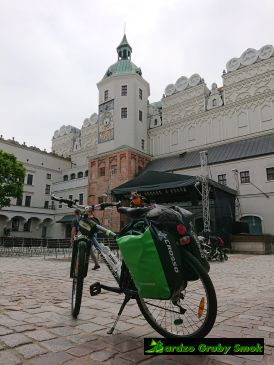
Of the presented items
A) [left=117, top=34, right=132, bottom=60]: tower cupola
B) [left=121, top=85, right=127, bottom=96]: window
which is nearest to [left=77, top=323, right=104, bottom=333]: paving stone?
[left=121, top=85, right=127, bottom=96]: window

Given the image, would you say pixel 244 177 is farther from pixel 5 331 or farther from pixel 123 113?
pixel 5 331

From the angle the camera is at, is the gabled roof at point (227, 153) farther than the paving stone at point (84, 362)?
Yes

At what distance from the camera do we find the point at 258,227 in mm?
24281

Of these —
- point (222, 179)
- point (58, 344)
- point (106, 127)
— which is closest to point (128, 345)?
point (58, 344)

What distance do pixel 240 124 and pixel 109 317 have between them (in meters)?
29.2

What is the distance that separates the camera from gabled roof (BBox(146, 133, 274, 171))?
25906 millimetres

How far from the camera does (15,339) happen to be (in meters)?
2.60

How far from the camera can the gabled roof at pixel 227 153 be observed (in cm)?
2591

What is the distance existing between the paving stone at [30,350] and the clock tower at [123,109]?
1271 inches

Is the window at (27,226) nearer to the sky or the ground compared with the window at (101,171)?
nearer to the ground

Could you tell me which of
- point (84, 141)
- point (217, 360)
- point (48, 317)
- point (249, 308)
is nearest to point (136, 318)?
point (48, 317)

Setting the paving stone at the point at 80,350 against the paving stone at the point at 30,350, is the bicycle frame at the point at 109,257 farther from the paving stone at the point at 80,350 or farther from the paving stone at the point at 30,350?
the paving stone at the point at 30,350

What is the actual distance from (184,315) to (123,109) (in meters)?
34.9

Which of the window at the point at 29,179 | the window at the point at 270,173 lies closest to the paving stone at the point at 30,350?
the window at the point at 270,173
